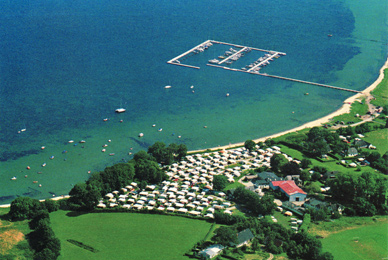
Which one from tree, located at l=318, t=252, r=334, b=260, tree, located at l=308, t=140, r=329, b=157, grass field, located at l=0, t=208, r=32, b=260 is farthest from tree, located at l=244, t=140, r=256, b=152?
grass field, located at l=0, t=208, r=32, b=260

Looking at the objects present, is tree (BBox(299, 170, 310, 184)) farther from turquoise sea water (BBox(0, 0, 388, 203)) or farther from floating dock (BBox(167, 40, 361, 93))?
floating dock (BBox(167, 40, 361, 93))

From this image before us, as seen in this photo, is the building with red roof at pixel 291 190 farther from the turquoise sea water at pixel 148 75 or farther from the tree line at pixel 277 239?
the turquoise sea water at pixel 148 75

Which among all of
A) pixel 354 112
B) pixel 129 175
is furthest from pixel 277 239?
pixel 354 112

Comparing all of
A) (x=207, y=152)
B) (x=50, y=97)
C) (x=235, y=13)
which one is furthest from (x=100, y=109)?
(x=235, y=13)

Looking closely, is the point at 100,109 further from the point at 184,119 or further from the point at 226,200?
the point at 226,200

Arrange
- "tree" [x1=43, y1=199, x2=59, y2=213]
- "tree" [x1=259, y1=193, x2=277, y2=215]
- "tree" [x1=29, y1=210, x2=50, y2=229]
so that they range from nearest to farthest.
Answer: "tree" [x1=29, y1=210, x2=50, y2=229], "tree" [x1=259, y1=193, x2=277, y2=215], "tree" [x1=43, y1=199, x2=59, y2=213]
